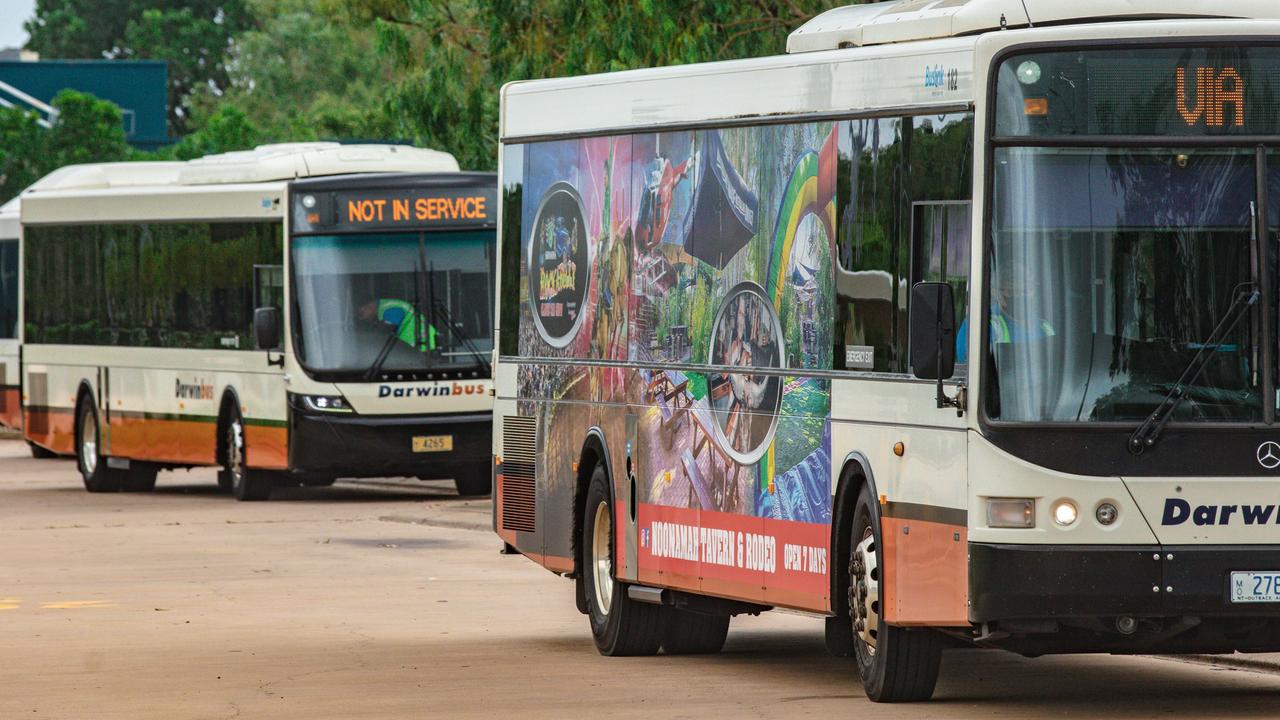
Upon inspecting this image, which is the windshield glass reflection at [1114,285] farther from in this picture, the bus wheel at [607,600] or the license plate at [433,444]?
the license plate at [433,444]

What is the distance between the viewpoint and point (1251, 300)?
11.6 metres

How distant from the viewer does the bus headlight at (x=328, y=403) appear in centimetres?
2886

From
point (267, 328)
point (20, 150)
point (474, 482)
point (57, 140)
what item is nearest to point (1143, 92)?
point (267, 328)

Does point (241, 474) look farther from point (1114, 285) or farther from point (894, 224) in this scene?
point (1114, 285)

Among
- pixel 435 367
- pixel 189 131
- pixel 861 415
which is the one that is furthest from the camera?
pixel 189 131

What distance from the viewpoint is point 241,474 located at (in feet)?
98.9

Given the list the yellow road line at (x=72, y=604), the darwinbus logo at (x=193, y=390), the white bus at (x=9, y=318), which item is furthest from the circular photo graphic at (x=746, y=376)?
the white bus at (x=9, y=318)

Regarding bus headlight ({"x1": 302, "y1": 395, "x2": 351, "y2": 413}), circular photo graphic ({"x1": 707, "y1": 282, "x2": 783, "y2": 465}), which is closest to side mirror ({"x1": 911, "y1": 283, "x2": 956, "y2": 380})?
circular photo graphic ({"x1": 707, "y1": 282, "x2": 783, "y2": 465})

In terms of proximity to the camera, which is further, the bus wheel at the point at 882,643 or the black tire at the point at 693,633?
the black tire at the point at 693,633

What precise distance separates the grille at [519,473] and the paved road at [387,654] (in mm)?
639

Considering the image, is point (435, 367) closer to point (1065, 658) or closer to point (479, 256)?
point (479, 256)

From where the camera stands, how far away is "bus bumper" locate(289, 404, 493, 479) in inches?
1134

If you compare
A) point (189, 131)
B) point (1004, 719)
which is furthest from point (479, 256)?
point (189, 131)

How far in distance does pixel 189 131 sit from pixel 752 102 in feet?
332
